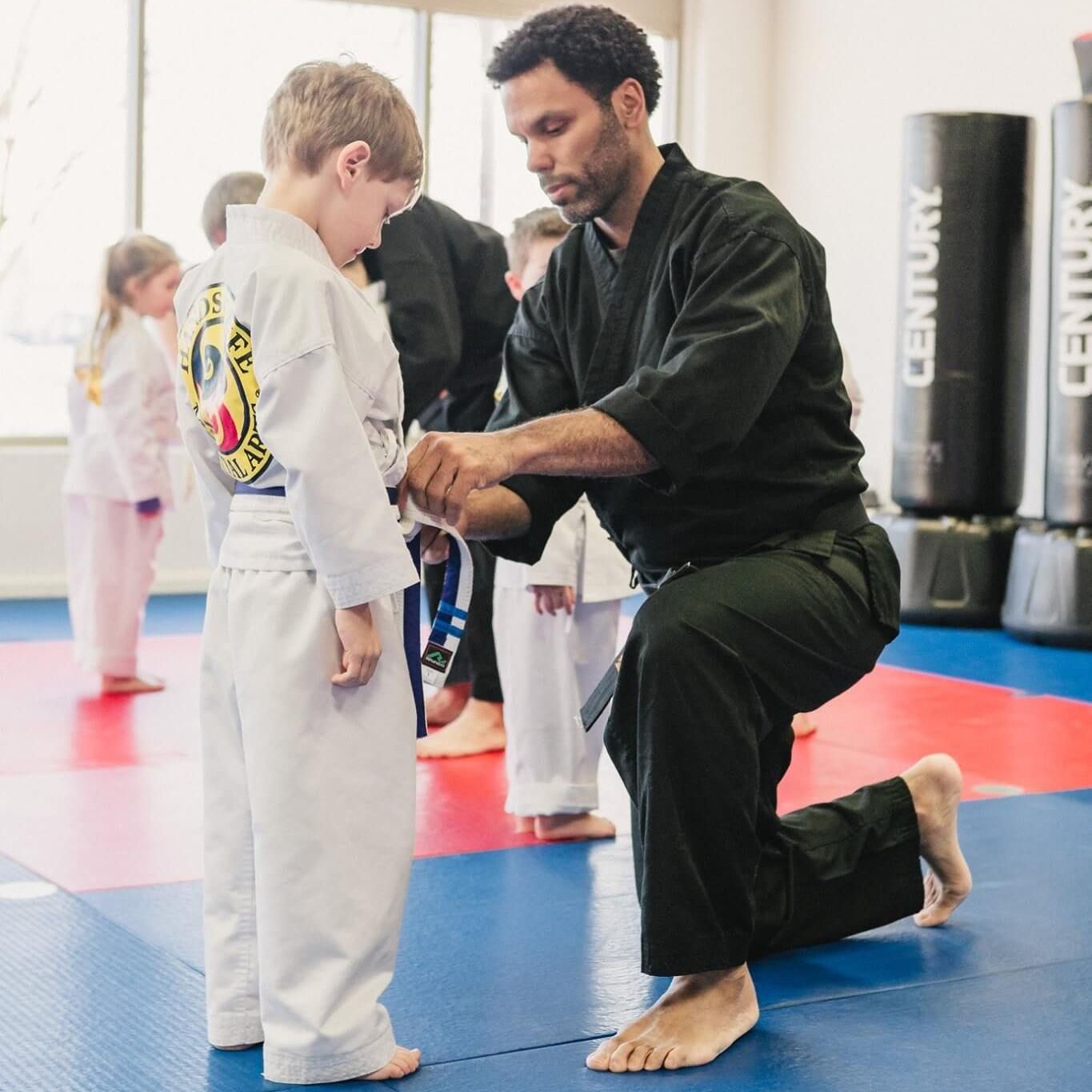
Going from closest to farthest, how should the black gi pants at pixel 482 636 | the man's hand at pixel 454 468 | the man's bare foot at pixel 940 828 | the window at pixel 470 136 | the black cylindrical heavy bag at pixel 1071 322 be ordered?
the man's hand at pixel 454 468
the man's bare foot at pixel 940 828
the black gi pants at pixel 482 636
the black cylindrical heavy bag at pixel 1071 322
the window at pixel 470 136

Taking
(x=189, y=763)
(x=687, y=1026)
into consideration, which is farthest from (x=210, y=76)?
(x=687, y=1026)

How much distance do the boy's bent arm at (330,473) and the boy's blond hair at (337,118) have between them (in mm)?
278

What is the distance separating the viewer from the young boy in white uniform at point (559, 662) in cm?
332

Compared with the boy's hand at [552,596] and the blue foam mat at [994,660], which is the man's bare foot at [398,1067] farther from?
the blue foam mat at [994,660]

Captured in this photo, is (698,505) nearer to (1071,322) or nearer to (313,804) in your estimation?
(313,804)

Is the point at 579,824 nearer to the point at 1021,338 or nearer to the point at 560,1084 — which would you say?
the point at 560,1084

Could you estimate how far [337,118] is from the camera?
6.59ft

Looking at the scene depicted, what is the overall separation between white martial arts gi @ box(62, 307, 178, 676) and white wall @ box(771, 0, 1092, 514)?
162 inches

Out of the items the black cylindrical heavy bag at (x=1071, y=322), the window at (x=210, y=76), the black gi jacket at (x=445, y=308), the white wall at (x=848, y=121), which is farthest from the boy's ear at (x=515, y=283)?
the window at (x=210, y=76)

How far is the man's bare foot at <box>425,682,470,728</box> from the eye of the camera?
4477 millimetres

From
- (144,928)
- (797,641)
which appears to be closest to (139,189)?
(144,928)

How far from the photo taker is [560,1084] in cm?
204

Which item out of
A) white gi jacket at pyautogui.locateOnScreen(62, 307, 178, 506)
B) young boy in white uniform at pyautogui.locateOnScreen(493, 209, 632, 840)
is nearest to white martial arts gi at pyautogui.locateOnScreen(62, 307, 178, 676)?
white gi jacket at pyautogui.locateOnScreen(62, 307, 178, 506)

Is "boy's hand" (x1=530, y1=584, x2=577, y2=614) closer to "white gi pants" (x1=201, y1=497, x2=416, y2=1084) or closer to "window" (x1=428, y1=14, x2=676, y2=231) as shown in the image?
"white gi pants" (x1=201, y1=497, x2=416, y2=1084)
